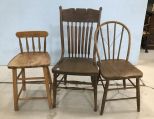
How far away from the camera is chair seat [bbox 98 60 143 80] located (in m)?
2.03

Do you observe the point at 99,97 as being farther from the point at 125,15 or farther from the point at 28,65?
the point at 125,15

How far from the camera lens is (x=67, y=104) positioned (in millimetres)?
2346

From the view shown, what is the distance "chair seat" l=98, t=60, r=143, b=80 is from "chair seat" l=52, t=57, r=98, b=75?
0.10 meters

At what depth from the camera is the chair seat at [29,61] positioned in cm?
206

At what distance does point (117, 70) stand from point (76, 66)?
0.43 m

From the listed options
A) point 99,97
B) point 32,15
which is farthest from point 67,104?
point 32,15

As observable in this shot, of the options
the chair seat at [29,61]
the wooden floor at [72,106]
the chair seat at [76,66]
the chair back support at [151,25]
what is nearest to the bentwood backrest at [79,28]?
the chair seat at [76,66]

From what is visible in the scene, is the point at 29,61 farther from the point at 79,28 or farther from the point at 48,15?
the point at 48,15

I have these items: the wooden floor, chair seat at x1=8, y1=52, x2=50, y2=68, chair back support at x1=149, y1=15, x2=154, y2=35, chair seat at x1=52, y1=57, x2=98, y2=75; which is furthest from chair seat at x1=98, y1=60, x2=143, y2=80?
chair back support at x1=149, y1=15, x2=154, y2=35

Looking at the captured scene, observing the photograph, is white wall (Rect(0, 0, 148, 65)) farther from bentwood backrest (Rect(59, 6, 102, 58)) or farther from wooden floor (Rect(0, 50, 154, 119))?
wooden floor (Rect(0, 50, 154, 119))

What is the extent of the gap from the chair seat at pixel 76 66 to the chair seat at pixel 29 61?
0.14m

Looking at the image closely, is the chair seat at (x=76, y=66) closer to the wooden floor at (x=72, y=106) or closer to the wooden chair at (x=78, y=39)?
the wooden chair at (x=78, y=39)

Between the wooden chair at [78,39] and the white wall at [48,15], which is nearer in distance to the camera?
the wooden chair at [78,39]

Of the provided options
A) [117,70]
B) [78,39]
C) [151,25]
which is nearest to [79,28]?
[78,39]
